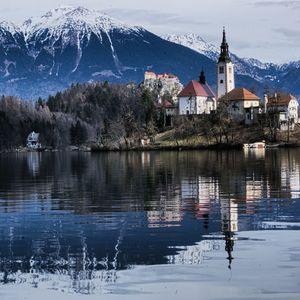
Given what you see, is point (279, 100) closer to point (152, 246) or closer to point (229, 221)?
point (229, 221)

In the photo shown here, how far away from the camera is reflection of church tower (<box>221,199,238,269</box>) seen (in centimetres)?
2695

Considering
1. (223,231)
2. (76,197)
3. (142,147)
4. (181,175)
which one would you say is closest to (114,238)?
(223,231)

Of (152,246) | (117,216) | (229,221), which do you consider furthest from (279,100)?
(152,246)

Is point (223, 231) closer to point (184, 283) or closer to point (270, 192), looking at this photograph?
point (184, 283)

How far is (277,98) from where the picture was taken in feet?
646

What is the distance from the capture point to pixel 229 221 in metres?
33.3

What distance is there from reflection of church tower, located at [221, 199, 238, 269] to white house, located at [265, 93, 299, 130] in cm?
14841

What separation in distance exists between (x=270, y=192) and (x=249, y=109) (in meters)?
153

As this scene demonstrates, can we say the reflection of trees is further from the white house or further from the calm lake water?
the white house

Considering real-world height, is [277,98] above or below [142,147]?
above

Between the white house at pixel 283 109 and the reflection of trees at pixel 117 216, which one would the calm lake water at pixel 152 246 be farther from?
the white house at pixel 283 109

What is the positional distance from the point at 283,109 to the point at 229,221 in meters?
164

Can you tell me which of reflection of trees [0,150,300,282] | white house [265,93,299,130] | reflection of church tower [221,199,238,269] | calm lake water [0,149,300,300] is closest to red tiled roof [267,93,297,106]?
white house [265,93,299,130]

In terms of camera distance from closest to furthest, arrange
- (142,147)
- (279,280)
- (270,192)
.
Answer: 1. (279,280)
2. (270,192)
3. (142,147)
